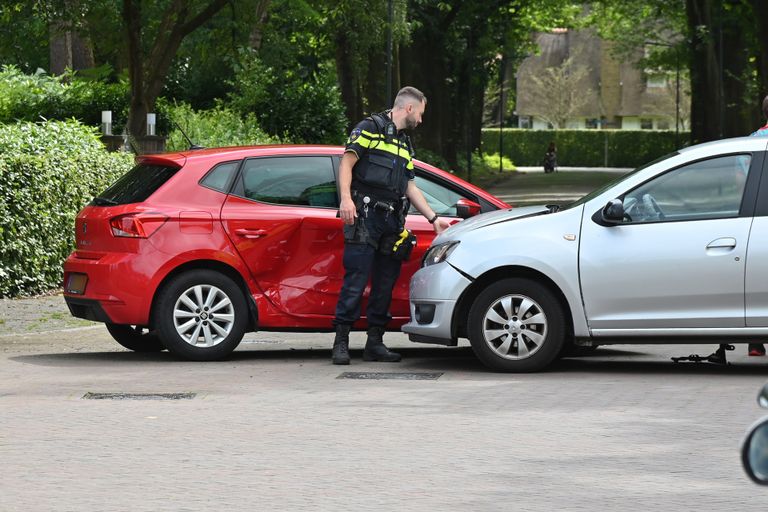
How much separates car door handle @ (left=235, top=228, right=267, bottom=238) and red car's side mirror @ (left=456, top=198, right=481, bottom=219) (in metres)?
1.45

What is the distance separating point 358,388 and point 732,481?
3478 millimetres

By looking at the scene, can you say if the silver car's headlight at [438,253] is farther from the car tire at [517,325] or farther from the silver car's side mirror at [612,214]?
the silver car's side mirror at [612,214]

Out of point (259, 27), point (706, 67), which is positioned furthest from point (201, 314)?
point (706, 67)

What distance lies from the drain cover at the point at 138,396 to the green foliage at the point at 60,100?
1841 cm

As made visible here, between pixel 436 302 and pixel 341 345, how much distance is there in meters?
0.85

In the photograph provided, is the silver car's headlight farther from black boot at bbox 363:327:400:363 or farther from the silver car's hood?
black boot at bbox 363:327:400:363

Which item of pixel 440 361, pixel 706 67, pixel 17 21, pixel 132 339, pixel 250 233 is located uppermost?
pixel 17 21

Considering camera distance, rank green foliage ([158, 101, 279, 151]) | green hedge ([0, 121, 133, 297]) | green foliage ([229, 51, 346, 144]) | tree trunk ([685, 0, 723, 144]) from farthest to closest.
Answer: tree trunk ([685, 0, 723, 144]) → green foliage ([229, 51, 346, 144]) → green foliage ([158, 101, 279, 151]) → green hedge ([0, 121, 133, 297])

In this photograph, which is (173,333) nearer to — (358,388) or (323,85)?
(358,388)

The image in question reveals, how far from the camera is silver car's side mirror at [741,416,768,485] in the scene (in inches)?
128

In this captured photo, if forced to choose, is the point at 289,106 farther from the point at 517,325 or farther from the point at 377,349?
the point at 517,325

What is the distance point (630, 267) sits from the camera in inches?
393

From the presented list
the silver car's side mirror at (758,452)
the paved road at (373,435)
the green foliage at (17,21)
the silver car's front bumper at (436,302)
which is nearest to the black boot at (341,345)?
the paved road at (373,435)

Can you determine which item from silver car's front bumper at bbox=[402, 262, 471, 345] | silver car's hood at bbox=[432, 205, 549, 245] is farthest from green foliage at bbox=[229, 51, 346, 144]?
silver car's front bumper at bbox=[402, 262, 471, 345]
